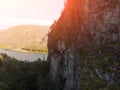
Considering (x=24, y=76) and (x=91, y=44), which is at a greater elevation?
(x=91, y=44)

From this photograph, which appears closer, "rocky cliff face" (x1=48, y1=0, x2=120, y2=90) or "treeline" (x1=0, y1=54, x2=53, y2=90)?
"rocky cliff face" (x1=48, y1=0, x2=120, y2=90)

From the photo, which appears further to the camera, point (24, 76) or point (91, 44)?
point (24, 76)

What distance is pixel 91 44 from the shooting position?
62250 millimetres

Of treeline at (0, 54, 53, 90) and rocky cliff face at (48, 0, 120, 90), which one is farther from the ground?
rocky cliff face at (48, 0, 120, 90)

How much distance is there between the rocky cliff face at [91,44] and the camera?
176ft

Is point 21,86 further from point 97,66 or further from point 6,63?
point 97,66

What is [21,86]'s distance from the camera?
308 feet

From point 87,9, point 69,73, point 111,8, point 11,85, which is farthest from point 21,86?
point 111,8

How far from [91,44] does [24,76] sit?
148ft

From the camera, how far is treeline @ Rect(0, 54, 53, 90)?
289ft

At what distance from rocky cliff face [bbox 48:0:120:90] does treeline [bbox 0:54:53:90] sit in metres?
11.0

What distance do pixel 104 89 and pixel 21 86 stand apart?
48.3 m

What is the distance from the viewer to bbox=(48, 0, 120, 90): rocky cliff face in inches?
2111

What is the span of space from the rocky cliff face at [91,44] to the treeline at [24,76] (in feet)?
36.0
